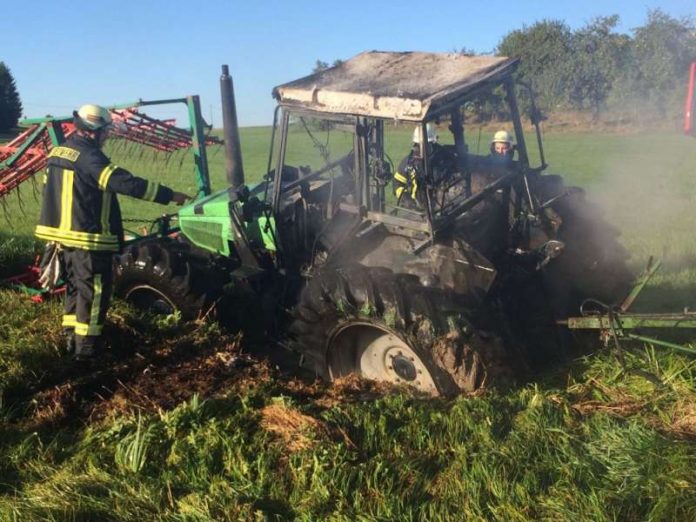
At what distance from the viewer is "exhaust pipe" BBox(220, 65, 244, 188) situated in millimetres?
7379

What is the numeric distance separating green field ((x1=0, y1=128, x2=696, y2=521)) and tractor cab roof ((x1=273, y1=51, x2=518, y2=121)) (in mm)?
676

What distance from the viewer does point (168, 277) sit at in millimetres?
5695

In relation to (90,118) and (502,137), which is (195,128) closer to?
(90,118)

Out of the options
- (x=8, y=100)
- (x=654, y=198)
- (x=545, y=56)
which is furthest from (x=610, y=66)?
(x=8, y=100)

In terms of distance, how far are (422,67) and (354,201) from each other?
44.2 inches

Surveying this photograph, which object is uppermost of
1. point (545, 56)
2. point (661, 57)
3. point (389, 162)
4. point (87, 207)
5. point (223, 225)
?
point (545, 56)

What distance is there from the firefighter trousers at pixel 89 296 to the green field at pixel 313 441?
0.24 metres

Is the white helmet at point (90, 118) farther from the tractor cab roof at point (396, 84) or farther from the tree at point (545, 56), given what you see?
the tree at point (545, 56)

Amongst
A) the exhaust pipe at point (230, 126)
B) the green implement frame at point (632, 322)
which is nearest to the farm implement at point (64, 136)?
the exhaust pipe at point (230, 126)

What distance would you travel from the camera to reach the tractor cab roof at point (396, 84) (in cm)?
423

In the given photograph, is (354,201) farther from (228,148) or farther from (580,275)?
(228,148)

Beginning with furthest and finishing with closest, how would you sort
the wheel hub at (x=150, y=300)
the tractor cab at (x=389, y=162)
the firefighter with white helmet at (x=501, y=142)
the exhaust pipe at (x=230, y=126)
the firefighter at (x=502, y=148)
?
the exhaust pipe at (x=230, y=126) < the firefighter with white helmet at (x=501, y=142) < the wheel hub at (x=150, y=300) < the firefighter at (x=502, y=148) < the tractor cab at (x=389, y=162)

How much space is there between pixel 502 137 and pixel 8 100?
199ft

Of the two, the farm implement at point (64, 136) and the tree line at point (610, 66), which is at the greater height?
the tree line at point (610, 66)
